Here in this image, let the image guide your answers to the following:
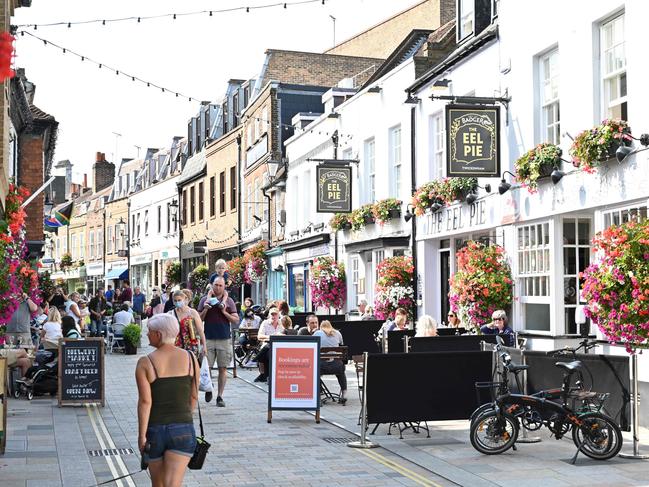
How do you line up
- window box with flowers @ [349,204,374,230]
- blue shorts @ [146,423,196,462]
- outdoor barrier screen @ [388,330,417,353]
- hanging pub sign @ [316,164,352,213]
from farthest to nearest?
hanging pub sign @ [316,164,352,213] < window box with flowers @ [349,204,374,230] < outdoor barrier screen @ [388,330,417,353] < blue shorts @ [146,423,196,462]

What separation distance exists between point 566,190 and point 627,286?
12.5 feet

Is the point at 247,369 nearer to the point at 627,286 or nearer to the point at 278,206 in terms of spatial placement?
the point at 627,286

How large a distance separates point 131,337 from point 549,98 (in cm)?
1417

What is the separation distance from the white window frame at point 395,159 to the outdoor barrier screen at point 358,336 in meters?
4.82

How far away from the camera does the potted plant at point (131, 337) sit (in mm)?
25578

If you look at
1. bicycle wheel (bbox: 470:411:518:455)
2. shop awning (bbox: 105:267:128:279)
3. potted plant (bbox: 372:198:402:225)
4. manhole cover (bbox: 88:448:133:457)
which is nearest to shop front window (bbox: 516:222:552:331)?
bicycle wheel (bbox: 470:411:518:455)

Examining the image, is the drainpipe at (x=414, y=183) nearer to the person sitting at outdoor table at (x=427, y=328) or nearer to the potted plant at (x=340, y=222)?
the potted plant at (x=340, y=222)

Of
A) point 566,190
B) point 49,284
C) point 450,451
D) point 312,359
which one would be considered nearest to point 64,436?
point 312,359

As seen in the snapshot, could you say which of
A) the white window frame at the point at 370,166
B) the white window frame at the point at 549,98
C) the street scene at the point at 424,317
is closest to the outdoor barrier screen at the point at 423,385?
the street scene at the point at 424,317

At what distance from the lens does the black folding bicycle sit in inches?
380

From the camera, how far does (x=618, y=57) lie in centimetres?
1325

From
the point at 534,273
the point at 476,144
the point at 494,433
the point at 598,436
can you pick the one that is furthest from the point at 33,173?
the point at 598,436

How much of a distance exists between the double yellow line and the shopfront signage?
2309 millimetres

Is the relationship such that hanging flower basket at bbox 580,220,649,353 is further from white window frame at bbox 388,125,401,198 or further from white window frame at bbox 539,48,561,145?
white window frame at bbox 388,125,401,198
